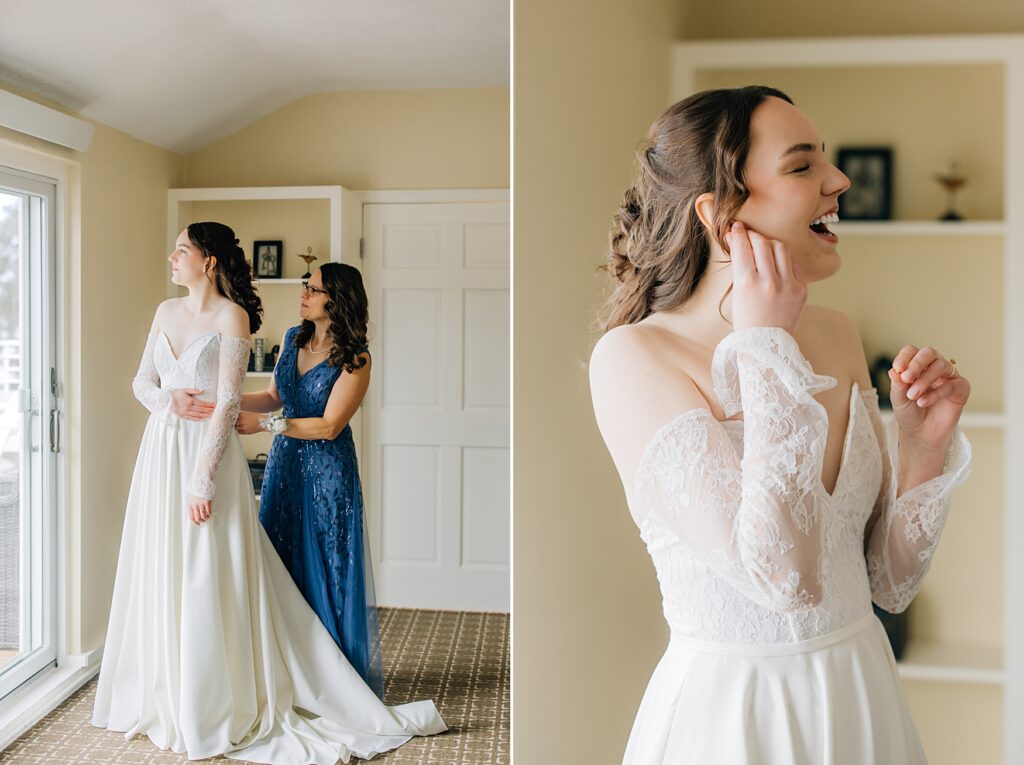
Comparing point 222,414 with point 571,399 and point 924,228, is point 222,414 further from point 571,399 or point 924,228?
point 924,228

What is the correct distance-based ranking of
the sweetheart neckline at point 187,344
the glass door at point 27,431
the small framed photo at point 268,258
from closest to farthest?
the sweetheart neckline at point 187,344 → the glass door at point 27,431 → the small framed photo at point 268,258

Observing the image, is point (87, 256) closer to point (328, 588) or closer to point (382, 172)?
point (382, 172)

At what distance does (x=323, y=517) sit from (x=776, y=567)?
1960 millimetres

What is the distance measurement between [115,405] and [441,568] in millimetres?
1442

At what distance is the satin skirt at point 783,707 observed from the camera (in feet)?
2.78

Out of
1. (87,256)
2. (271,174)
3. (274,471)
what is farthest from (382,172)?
(274,471)

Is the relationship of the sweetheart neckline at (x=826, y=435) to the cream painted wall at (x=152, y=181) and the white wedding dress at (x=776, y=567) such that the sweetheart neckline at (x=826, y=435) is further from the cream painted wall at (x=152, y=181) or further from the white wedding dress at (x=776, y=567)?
the cream painted wall at (x=152, y=181)

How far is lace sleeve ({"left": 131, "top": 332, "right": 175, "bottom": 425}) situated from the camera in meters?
2.43

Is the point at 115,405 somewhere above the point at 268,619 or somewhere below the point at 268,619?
above

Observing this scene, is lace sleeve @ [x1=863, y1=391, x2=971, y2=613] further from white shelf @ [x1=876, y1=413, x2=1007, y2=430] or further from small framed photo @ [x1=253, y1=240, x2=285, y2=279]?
small framed photo @ [x1=253, y1=240, x2=285, y2=279]

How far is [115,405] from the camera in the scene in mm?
2998

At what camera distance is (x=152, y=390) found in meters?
2.46

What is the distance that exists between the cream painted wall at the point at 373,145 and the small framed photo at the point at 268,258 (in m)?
0.36

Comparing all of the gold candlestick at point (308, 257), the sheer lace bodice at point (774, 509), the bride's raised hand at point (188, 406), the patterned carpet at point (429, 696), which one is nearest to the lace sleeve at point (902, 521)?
the sheer lace bodice at point (774, 509)
